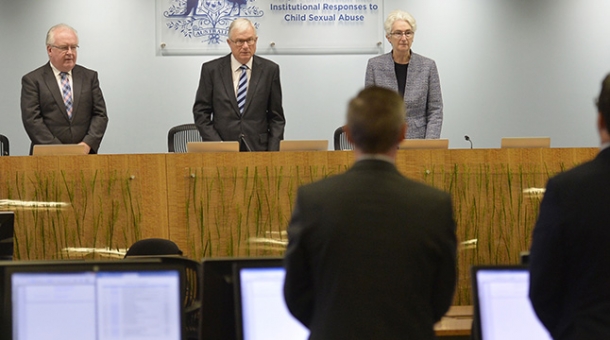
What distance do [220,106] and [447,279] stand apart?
12.3 ft

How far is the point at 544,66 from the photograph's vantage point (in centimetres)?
807

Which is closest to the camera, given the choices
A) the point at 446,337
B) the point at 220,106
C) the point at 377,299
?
the point at 377,299

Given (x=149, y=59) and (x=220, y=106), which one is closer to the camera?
(x=220, y=106)

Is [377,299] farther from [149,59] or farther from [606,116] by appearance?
[149,59]

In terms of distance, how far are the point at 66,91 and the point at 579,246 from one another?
14.6 feet

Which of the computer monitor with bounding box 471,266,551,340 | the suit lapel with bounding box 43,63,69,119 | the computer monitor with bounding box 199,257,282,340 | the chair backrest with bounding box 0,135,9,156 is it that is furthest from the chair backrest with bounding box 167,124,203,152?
the computer monitor with bounding box 471,266,551,340

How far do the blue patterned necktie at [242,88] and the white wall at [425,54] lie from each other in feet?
6.69

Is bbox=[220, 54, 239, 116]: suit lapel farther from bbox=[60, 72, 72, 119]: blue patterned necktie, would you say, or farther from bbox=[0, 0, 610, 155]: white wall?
bbox=[0, 0, 610, 155]: white wall

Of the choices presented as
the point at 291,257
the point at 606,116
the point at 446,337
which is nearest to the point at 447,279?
the point at 291,257

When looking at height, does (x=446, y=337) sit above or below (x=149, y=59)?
below

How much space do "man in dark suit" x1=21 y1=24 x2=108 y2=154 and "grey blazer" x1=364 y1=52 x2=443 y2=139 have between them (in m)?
1.93

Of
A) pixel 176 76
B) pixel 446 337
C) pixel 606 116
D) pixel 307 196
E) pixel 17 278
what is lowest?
pixel 446 337

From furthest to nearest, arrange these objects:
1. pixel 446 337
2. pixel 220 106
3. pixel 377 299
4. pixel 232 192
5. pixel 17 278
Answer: pixel 220 106 → pixel 232 192 → pixel 446 337 → pixel 17 278 → pixel 377 299

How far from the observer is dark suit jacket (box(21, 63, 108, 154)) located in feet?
18.7
